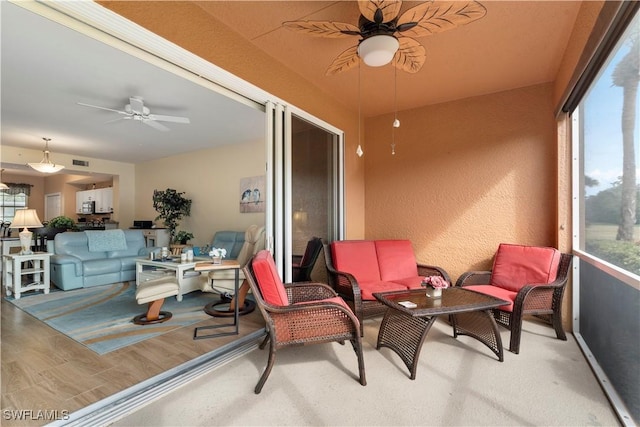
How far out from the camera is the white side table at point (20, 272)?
150 inches

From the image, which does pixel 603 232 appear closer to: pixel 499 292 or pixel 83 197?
pixel 499 292

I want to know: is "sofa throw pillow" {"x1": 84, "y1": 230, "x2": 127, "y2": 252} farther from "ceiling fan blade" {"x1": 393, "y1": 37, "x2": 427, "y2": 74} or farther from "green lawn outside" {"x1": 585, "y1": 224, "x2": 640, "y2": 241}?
"green lawn outside" {"x1": 585, "y1": 224, "x2": 640, "y2": 241}

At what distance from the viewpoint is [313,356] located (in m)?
2.24

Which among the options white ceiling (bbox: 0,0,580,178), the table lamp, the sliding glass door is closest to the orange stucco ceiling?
white ceiling (bbox: 0,0,580,178)

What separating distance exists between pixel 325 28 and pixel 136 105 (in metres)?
2.90

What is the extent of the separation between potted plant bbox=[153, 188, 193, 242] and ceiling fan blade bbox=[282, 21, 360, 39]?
5408mm

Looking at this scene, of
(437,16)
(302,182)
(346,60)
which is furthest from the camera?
(302,182)

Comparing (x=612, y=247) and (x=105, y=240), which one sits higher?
(x=612, y=247)

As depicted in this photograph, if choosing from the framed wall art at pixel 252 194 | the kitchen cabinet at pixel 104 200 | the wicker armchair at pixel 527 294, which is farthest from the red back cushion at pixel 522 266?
the kitchen cabinet at pixel 104 200

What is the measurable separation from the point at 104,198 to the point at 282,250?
310 inches

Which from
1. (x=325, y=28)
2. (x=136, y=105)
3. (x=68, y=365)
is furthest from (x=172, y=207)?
(x=325, y=28)

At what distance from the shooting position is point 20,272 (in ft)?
12.6

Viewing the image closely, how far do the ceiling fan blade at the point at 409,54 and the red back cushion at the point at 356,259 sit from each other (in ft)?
6.31

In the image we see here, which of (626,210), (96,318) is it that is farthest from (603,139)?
(96,318)
